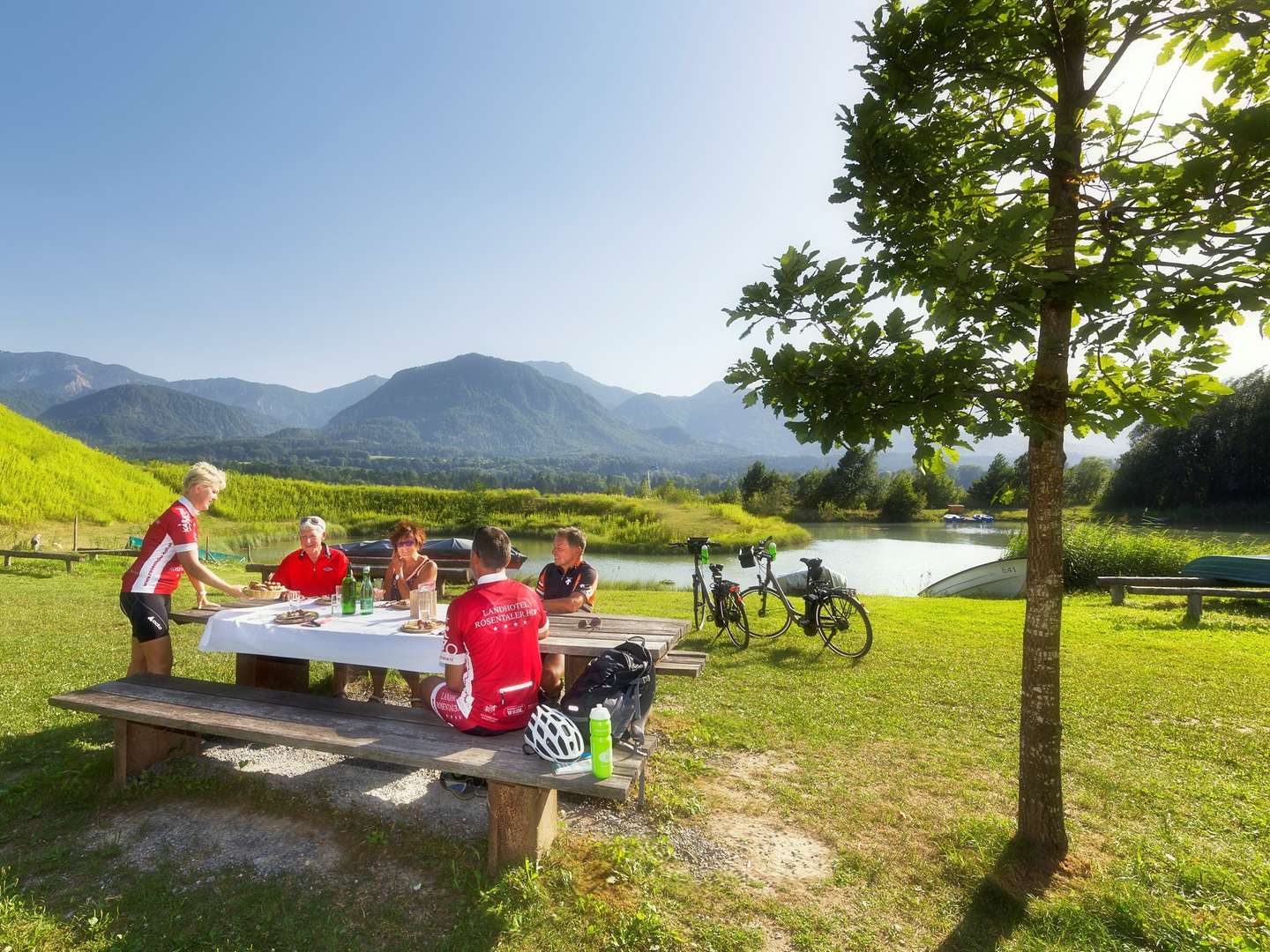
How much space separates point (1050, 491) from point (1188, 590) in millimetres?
10274

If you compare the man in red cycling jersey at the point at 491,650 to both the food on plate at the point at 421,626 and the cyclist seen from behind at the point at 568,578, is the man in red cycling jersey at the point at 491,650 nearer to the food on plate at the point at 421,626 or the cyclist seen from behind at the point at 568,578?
the food on plate at the point at 421,626

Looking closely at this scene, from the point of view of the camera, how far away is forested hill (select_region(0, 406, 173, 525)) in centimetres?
2092

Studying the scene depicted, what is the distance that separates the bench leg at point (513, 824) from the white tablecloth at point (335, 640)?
1121mm

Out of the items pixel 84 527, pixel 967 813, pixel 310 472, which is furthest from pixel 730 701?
pixel 310 472

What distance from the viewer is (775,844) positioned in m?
3.87

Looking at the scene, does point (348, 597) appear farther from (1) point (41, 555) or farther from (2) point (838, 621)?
(1) point (41, 555)

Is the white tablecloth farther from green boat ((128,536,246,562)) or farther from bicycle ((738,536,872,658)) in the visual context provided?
green boat ((128,536,246,562))

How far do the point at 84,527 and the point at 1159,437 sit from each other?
60384mm

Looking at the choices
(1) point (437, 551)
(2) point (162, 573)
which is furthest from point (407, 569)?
(1) point (437, 551)

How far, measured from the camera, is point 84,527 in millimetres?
21812

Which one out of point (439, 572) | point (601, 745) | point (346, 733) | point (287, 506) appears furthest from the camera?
point (287, 506)

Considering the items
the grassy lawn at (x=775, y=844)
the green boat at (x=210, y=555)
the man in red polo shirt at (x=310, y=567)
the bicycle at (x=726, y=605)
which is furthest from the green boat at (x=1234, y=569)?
the green boat at (x=210, y=555)

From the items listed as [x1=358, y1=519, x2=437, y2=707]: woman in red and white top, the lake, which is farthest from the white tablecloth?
the lake

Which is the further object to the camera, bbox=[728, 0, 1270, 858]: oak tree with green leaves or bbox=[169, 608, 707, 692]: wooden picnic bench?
bbox=[169, 608, 707, 692]: wooden picnic bench
